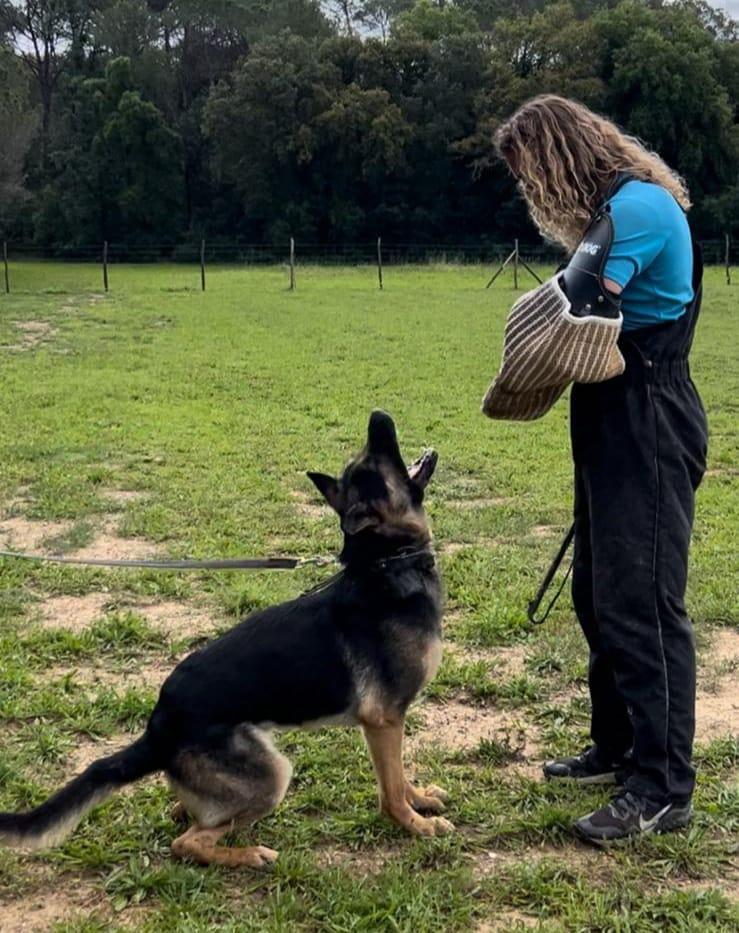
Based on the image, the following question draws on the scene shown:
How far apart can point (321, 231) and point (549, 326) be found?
5145 cm

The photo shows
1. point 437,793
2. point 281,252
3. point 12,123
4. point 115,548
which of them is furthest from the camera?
point 281,252

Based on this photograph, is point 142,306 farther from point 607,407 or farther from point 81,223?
point 81,223

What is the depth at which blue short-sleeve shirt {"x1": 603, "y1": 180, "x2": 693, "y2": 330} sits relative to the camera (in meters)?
2.85

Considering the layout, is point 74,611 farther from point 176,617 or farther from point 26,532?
point 26,532

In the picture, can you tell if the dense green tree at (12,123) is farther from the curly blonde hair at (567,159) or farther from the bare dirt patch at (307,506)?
the curly blonde hair at (567,159)

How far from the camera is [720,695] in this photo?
427cm

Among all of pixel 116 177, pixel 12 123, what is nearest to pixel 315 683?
pixel 12 123

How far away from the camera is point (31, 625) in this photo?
16.3 feet

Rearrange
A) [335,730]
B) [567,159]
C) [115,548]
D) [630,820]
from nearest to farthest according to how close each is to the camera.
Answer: [567,159]
[630,820]
[335,730]
[115,548]

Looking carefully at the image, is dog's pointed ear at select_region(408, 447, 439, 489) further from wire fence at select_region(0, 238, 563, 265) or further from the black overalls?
wire fence at select_region(0, 238, 563, 265)

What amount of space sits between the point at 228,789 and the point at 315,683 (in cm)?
43

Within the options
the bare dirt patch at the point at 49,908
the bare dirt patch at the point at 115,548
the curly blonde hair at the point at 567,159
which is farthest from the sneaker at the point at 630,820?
the bare dirt patch at the point at 115,548

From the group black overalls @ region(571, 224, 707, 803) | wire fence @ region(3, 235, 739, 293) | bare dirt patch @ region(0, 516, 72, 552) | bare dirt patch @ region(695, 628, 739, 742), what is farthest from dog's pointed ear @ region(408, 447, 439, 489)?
wire fence @ region(3, 235, 739, 293)

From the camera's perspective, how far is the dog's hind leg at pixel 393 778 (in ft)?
10.6
